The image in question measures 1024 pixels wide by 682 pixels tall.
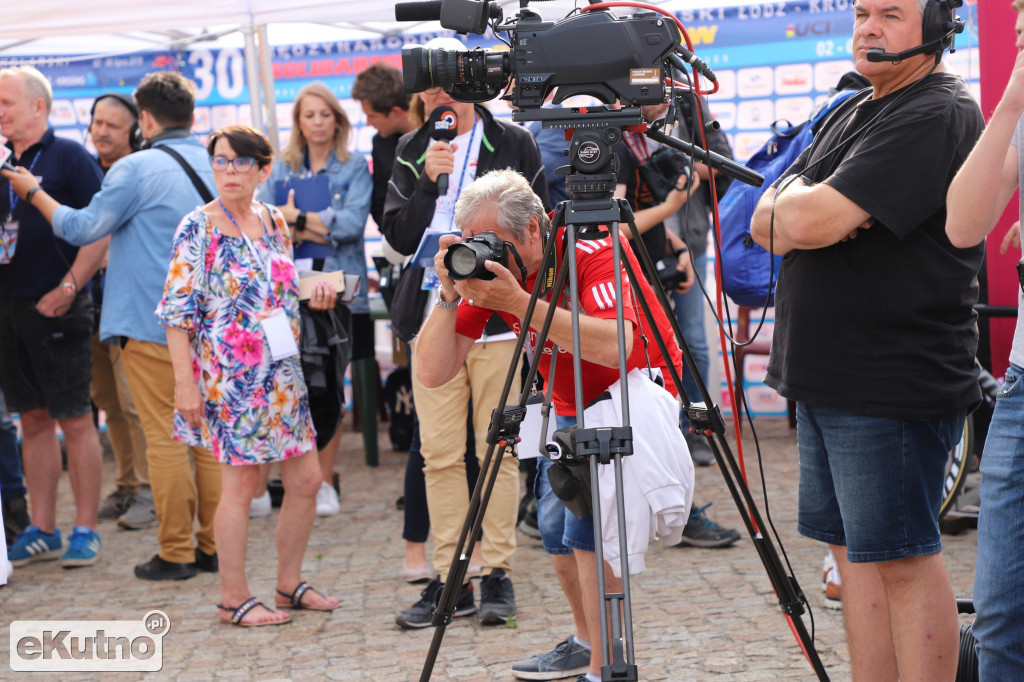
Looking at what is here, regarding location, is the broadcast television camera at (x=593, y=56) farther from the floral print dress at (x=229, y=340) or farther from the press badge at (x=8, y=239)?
the press badge at (x=8, y=239)

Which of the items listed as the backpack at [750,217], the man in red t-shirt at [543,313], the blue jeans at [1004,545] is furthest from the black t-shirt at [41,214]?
the blue jeans at [1004,545]

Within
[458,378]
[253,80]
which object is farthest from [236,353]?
[253,80]

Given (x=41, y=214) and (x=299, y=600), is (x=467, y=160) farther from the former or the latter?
(x=41, y=214)

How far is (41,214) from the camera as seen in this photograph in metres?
5.35

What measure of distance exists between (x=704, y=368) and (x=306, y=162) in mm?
2689

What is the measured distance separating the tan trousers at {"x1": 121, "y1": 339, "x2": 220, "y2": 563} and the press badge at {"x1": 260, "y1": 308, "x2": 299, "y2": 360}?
3.21 feet

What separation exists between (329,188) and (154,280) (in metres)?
1.07

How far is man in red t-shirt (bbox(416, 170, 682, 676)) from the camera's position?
280cm

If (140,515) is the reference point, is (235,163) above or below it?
above

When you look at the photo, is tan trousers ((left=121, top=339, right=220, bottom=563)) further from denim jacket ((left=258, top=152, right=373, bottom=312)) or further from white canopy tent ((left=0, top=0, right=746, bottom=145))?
white canopy tent ((left=0, top=0, right=746, bottom=145))

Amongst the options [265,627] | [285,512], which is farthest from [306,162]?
[265,627]

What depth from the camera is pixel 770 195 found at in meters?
2.89

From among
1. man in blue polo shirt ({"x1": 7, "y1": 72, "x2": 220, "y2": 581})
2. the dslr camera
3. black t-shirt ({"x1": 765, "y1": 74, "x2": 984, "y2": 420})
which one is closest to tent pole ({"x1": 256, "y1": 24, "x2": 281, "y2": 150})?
man in blue polo shirt ({"x1": 7, "y1": 72, "x2": 220, "y2": 581})

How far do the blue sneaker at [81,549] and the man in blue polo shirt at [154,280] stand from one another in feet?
1.00
